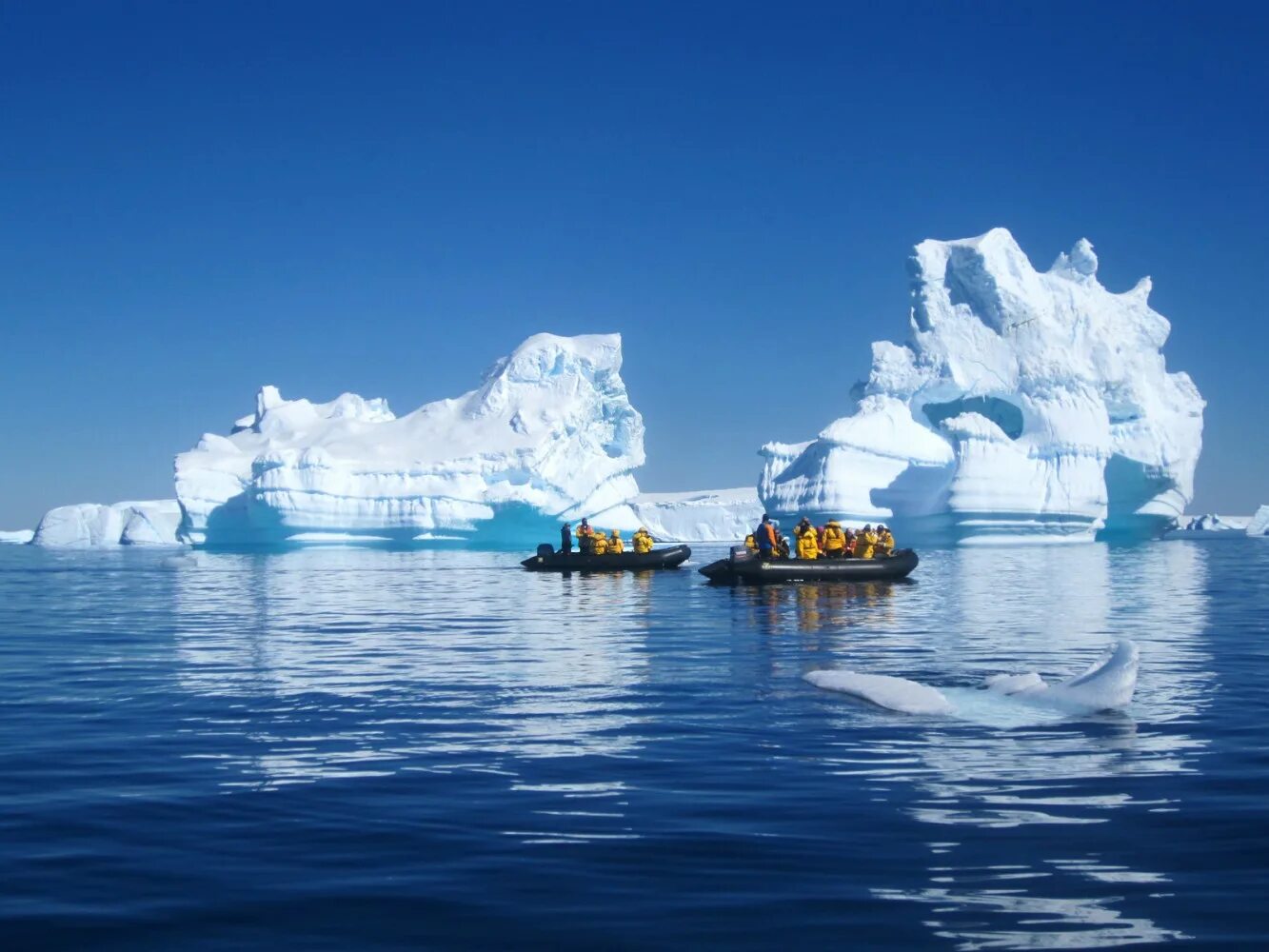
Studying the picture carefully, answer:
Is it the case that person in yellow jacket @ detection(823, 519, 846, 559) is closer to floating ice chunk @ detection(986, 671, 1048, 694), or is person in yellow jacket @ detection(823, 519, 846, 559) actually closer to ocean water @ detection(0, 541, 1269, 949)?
ocean water @ detection(0, 541, 1269, 949)

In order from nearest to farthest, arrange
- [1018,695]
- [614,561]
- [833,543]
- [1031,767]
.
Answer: [1031,767]
[1018,695]
[833,543]
[614,561]

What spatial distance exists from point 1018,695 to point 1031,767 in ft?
7.27

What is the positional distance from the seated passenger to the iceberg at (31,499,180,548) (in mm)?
56942

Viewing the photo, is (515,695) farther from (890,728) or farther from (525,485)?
(525,485)

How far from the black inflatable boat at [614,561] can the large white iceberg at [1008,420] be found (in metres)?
15.9

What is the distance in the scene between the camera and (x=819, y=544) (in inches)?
971

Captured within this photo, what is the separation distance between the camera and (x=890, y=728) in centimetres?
717

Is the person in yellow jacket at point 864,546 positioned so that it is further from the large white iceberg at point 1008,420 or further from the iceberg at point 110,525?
the iceberg at point 110,525

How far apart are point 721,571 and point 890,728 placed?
16.5 meters

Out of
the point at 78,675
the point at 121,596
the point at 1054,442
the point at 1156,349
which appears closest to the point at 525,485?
the point at 1054,442

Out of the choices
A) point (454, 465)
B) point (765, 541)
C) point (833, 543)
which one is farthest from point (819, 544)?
point (454, 465)

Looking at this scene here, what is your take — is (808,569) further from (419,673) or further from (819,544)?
(419,673)

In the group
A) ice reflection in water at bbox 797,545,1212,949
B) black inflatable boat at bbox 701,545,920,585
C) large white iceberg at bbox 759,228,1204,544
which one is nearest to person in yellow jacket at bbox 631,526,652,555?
black inflatable boat at bbox 701,545,920,585

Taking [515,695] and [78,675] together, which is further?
[78,675]
